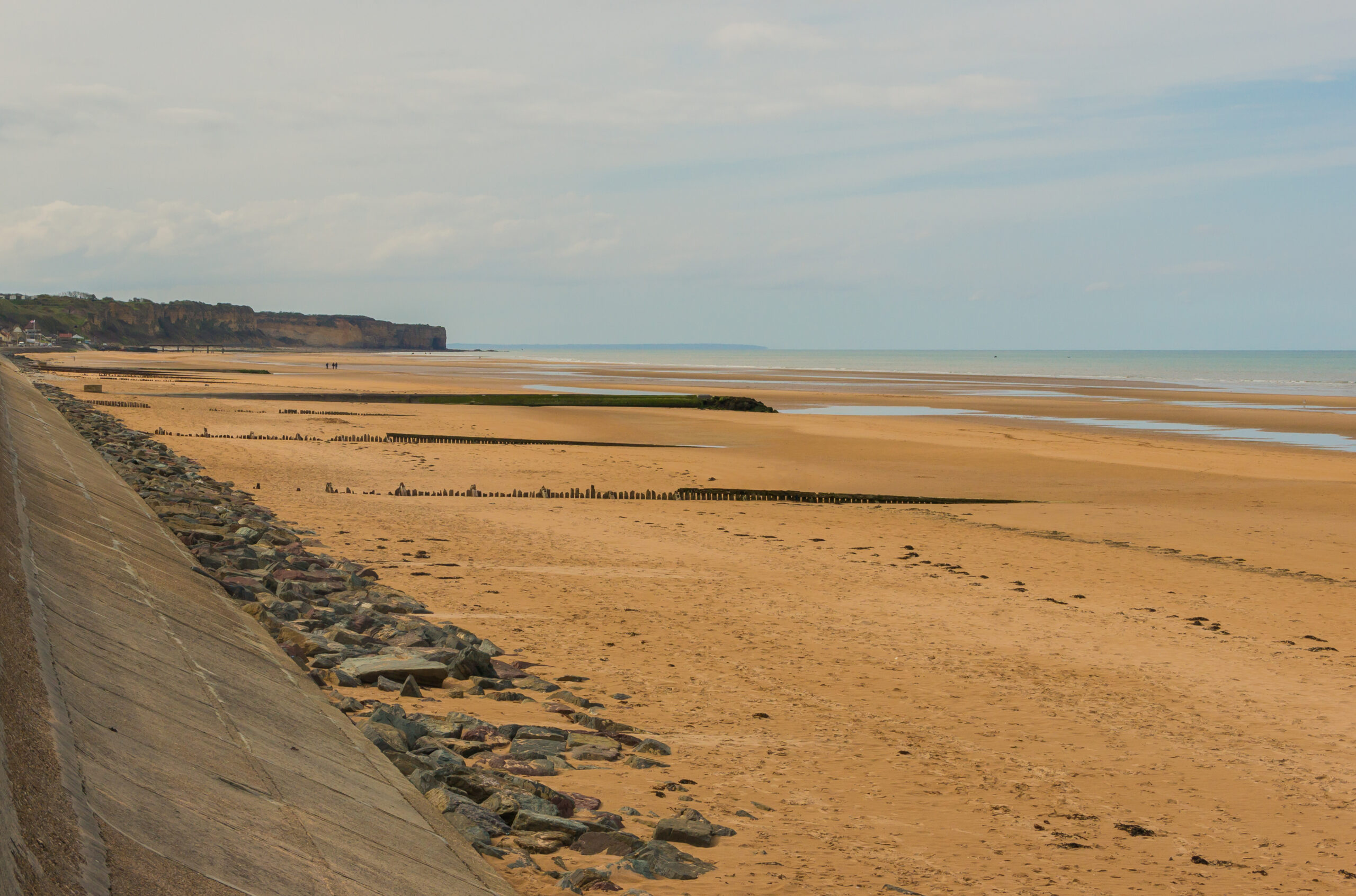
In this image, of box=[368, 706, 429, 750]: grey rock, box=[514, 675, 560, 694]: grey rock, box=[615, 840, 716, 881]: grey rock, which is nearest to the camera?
box=[615, 840, 716, 881]: grey rock

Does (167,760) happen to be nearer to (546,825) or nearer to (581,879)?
(581,879)

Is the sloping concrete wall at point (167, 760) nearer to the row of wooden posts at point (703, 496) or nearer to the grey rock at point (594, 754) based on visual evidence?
the grey rock at point (594, 754)

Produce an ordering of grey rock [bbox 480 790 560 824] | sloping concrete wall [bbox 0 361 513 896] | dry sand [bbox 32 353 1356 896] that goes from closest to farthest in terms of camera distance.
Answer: sloping concrete wall [bbox 0 361 513 896] → grey rock [bbox 480 790 560 824] → dry sand [bbox 32 353 1356 896]

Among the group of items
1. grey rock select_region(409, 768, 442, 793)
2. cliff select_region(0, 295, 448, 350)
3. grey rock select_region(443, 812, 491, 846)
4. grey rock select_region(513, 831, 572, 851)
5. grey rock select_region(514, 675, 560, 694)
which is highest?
cliff select_region(0, 295, 448, 350)

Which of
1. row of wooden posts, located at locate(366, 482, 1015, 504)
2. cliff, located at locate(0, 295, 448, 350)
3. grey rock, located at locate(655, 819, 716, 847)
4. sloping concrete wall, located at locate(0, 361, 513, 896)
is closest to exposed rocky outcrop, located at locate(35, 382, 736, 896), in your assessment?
grey rock, located at locate(655, 819, 716, 847)

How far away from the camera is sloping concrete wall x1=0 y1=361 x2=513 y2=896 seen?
2.61 m

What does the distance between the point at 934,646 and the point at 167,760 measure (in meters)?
7.25

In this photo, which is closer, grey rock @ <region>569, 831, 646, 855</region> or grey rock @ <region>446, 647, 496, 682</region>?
grey rock @ <region>569, 831, 646, 855</region>

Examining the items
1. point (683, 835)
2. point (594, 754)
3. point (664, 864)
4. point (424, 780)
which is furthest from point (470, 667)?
point (664, 864)

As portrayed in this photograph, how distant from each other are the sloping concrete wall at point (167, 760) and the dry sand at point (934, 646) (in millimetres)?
973

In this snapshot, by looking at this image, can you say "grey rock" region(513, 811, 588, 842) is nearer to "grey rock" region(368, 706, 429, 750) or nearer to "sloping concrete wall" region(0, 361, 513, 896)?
"sloping concrete wall" region(0, 361, 513, 896)

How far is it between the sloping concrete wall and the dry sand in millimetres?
973

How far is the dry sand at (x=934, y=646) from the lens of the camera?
5.48 meters

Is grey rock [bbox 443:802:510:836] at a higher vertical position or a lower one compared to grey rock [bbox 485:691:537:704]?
higher
